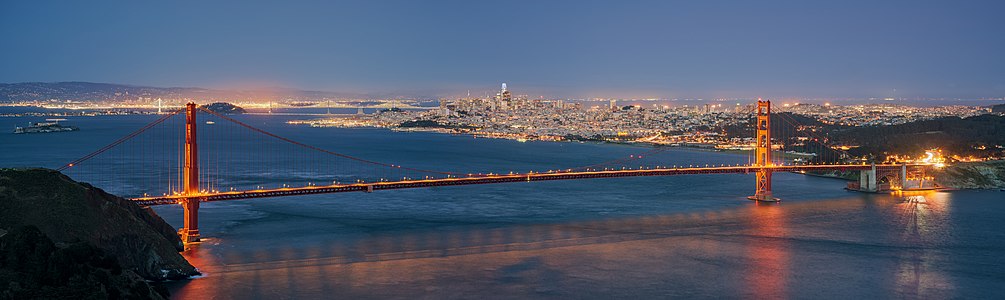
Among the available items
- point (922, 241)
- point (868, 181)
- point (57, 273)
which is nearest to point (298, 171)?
point (868, 181)

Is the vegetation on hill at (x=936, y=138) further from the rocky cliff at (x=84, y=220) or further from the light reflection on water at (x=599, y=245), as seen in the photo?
the rocky cliff at (x=84, y=220)

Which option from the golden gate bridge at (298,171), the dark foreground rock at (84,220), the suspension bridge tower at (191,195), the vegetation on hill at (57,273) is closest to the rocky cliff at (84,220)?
the dark foreground rock at (84,220)

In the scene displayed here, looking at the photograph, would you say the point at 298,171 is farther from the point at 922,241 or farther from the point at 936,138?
the point at 936,138

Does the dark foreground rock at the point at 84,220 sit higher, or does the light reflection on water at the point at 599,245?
the dark foreground rock at the point at 84,220

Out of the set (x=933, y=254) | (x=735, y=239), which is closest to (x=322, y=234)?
(x=735, y=239)

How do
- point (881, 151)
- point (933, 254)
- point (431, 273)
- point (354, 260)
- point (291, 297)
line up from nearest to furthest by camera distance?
point (291, 297), point (431, 273), point (354, 260), point (933, 254), point (881, 151)

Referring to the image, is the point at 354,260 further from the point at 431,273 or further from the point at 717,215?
the point at 717,215
